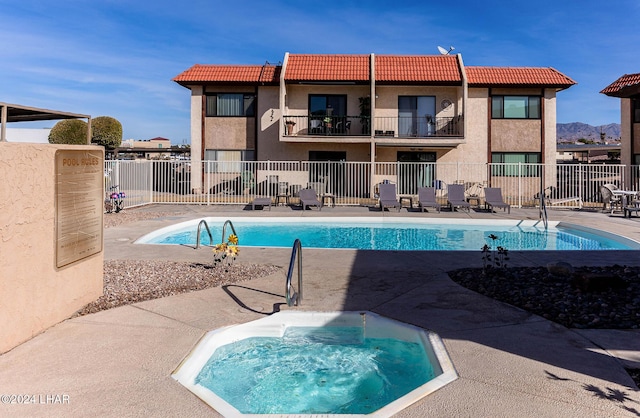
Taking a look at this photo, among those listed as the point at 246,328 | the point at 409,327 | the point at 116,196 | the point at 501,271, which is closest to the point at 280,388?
the point at 246,328

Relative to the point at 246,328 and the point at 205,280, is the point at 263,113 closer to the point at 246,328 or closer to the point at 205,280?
the point at 205,280

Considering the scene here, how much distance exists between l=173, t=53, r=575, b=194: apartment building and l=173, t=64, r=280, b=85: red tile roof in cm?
6

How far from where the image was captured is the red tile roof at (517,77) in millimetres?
24828

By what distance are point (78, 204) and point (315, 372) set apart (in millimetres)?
3629

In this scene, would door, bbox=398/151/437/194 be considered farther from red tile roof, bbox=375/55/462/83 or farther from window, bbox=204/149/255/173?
window, bbox=204/149/255/173

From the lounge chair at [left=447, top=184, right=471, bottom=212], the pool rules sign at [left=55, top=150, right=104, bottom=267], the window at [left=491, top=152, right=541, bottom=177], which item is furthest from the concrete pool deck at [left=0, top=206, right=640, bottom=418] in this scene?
the window at [left=491, top=152, right=541, bottom=177]

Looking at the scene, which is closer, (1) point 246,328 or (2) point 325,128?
(1) point 246,328

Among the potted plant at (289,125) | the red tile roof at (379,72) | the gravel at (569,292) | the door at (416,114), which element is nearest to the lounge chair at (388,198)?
the door at (416,114)

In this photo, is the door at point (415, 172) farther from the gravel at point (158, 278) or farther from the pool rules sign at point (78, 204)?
the pool rules sign at point (78, 204)

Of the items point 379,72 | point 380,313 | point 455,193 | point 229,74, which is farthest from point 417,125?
point 380,313

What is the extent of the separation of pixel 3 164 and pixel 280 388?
3447 millimetres

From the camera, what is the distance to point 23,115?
550 cm

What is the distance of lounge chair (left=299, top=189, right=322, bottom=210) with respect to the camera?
19250 millimetres

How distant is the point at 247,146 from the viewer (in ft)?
85.3
